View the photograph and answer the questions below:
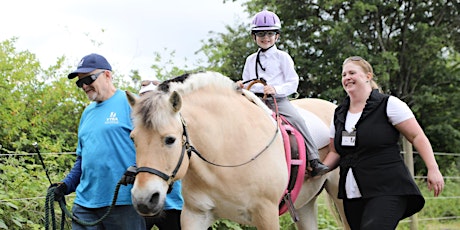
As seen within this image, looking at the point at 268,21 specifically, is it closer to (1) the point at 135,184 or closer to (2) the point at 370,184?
(2) the point at 370,184

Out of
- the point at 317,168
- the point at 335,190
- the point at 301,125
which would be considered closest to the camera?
the point at 317,168

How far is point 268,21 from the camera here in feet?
17.4

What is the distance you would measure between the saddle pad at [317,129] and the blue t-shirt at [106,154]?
209 centimetres

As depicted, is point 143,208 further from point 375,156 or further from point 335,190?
point 335,190

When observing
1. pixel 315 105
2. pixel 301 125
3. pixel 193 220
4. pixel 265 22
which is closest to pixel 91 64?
pixel 193 220

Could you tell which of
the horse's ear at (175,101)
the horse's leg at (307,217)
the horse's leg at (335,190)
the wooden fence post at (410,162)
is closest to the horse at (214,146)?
the horse's ear at (175,101)

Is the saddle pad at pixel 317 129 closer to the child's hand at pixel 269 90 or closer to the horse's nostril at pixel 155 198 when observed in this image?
the child's hand at pixel 269 90

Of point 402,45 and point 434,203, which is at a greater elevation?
point 402,45

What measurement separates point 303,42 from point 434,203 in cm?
1291

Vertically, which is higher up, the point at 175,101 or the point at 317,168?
the point at 175,101

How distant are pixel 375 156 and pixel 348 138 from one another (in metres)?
0.23

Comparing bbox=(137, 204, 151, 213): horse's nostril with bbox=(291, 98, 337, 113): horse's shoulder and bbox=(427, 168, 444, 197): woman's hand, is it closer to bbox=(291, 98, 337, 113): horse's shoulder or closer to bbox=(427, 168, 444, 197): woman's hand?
bbox=(427, 168, 444, 197): woman's hand

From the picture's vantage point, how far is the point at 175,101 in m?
3.76

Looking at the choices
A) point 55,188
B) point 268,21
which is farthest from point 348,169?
point 55,188
